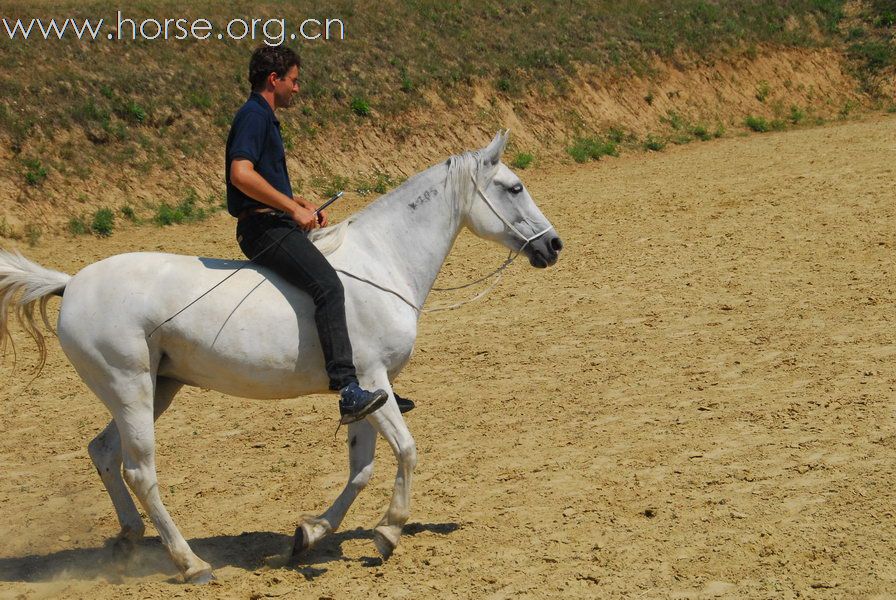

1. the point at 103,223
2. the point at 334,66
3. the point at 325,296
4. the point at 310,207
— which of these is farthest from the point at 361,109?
the point at 325,296

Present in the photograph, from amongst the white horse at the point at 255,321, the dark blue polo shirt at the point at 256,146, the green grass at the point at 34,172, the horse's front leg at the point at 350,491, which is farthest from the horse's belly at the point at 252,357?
the green grass at the point at 34,172

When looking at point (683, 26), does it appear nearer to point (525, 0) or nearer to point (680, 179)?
point (525, 0)

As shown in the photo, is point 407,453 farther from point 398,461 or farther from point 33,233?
point 33,233

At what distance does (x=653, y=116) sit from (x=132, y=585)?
18.7 m

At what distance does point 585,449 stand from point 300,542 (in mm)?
2378

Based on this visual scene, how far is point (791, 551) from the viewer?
18.4ft

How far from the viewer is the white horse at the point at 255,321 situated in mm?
5719

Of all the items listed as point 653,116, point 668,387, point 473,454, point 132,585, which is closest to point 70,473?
point 132,585

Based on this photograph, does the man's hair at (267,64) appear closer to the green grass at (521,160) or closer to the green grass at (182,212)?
the green grass at (182,212)

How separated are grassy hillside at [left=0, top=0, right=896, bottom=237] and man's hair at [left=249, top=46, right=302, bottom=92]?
1049 cm

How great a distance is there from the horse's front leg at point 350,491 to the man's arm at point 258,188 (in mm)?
1312

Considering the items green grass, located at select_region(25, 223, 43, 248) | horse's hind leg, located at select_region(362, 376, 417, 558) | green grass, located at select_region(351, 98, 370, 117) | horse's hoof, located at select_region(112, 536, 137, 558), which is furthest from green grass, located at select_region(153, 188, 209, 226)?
horse's hind leg, located at select_region(362, 376, 417, 558)

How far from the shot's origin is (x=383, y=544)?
598cm

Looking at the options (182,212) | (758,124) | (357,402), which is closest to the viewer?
(357,402)
